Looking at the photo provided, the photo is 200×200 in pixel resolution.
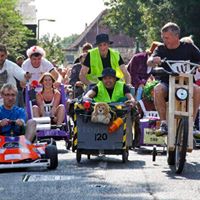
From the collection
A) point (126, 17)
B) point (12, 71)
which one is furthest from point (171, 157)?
point (126, 17)

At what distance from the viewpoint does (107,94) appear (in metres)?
12.3

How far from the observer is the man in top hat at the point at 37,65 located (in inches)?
600

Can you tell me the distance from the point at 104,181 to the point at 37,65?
A: 6030 mm

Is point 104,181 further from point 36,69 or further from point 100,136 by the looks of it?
point 36,69

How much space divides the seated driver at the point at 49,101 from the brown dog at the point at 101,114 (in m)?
3.16

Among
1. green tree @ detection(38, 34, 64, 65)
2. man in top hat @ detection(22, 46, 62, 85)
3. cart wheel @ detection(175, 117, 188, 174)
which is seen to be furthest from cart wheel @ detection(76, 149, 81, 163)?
green tree @ detection(38, 34, 64, 65)

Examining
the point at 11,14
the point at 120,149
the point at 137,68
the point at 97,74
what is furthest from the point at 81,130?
the point at 11,14

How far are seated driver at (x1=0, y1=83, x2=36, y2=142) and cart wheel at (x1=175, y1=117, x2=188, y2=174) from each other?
6.12 ft

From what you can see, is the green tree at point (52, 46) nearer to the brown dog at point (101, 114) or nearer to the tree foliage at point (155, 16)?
the tree foliage at point (155, 16)

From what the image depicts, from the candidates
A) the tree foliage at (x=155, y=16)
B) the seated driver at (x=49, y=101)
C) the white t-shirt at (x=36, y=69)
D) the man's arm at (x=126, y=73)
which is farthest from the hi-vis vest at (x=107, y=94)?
the tree foliage at (x=155, y=16)

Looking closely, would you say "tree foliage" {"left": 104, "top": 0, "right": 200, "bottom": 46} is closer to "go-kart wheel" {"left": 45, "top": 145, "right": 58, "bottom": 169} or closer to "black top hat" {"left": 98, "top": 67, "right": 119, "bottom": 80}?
"black top hat" {"left": 98, "top": 67, "right": 119, "bottom": 80}

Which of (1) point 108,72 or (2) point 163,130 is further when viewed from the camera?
(1) point 108,72

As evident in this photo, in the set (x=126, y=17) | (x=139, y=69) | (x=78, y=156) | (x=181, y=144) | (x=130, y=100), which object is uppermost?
(x=126, y=17)

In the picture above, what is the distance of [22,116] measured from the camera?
→ 11523mm
